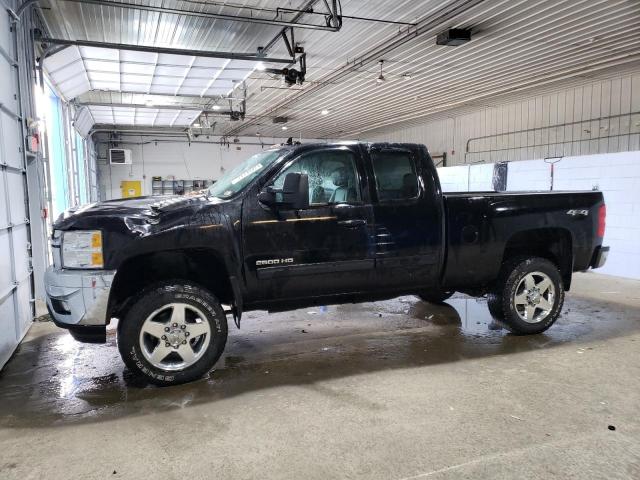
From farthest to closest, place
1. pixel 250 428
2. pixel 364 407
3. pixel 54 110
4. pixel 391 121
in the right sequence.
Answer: pixel 391 121, pixel 54 110, pixel 364 407, pixel 250 428

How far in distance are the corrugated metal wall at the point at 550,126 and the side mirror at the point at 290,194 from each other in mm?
11055

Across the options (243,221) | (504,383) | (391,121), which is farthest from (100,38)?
(391,121)

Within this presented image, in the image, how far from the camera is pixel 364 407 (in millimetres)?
3342

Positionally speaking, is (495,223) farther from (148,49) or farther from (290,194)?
(148,49)

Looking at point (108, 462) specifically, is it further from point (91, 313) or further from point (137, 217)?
point (137, 217)

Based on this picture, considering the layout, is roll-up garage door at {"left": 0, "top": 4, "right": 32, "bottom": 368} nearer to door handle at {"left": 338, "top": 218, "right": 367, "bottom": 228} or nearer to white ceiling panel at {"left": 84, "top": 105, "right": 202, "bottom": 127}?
door handle at {"left": 338, "top": 218, "right": 367, "bottom": 228}

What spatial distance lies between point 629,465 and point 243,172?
11.4 feet

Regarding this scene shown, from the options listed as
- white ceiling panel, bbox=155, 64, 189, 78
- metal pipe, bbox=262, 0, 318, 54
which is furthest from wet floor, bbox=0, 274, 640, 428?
white ceiling panel, bbox=155, 64, 189, 78

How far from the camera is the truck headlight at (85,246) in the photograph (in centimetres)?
→ 347

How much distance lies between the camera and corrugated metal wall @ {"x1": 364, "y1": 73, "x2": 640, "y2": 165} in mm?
11766

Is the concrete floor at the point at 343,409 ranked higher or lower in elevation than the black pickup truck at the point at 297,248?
lower

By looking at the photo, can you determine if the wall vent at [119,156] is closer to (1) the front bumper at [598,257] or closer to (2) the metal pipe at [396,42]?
(2) the metal pipe at [396,42]

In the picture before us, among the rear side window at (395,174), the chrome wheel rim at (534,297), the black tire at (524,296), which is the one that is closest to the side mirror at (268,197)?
the rear side window at (395,174)

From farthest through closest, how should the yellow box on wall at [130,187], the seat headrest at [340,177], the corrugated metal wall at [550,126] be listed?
the yellow box on wall at [130,187] → the corrugated metal wall at [550,126] → the seat headrest at [340,177]
